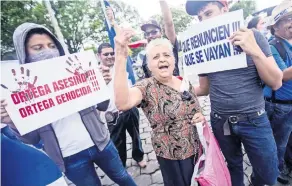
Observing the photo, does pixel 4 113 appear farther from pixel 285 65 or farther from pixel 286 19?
pixel 286 19

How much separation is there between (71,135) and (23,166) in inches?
32.5

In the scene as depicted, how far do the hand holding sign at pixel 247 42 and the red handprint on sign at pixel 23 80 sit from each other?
152 centimetres

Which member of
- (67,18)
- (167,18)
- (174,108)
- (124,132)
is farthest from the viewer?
(67,18)

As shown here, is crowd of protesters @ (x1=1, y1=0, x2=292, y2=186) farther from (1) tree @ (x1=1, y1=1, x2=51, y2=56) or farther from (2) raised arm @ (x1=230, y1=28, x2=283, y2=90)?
(1) tree @ (x1=1, y1=1, x2=51, y2=56)

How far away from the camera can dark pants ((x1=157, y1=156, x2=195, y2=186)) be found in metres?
1.63

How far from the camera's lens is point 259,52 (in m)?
1.40

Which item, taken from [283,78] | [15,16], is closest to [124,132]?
[283,78]

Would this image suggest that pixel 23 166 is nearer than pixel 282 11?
Yes

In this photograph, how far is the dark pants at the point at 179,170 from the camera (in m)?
1.63

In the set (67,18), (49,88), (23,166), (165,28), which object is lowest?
(23,166)

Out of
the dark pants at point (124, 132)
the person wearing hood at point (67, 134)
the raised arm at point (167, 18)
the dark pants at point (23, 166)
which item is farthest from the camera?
the dark pants at point (124, 132)

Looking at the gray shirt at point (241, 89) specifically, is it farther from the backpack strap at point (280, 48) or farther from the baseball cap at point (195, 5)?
the backpack strap at point (280, 48)

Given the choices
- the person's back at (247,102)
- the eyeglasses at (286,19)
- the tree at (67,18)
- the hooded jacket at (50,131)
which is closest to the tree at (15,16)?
the tree at (67,18)

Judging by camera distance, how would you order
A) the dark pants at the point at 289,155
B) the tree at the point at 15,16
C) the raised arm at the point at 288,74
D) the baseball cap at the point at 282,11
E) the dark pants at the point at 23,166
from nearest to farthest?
the dark pants at the point at 23,166 → the raised arm at the point at 288,74 → the baseball cap at the point at 282,11 → the dark pants at the point at 289,155 → the tree at the point at 15,16
